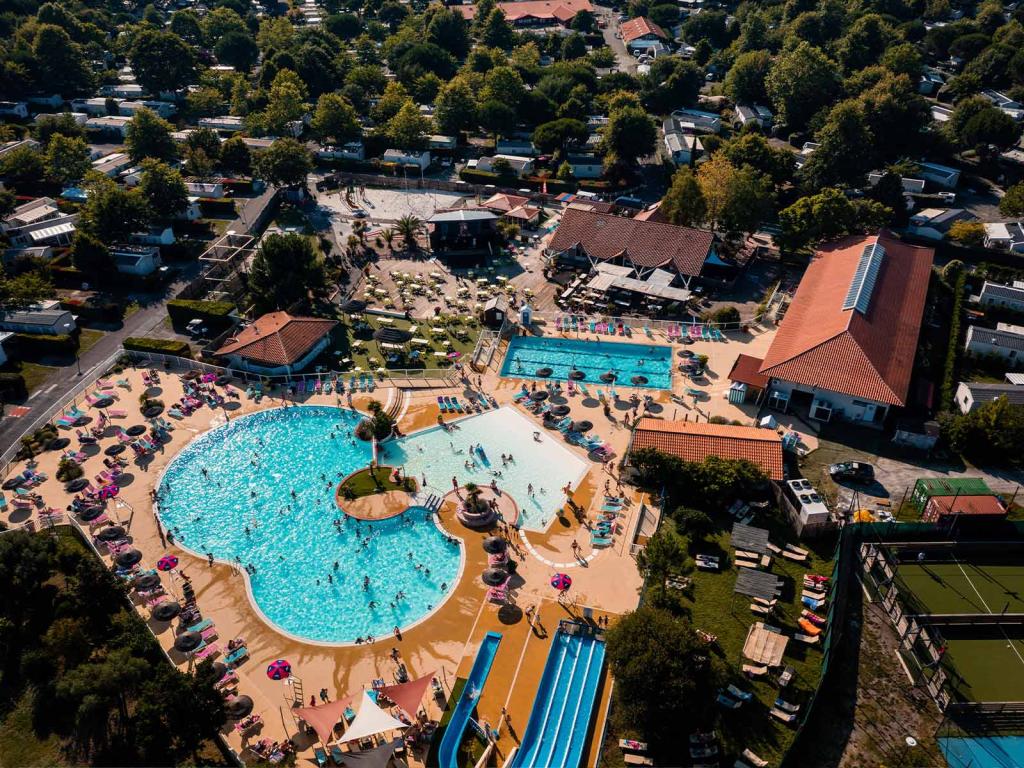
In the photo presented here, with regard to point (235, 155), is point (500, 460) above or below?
below

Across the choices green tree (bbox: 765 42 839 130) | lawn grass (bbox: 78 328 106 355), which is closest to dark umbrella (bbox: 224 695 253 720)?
lawn grass (bbox: 78 328 106 355)

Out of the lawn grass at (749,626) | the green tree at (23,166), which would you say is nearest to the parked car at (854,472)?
the lawn grass at (749,626)

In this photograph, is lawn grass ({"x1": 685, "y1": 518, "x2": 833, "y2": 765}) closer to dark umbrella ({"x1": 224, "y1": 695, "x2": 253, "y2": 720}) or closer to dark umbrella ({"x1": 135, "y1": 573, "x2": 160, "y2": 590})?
dark umbrella ({"x1": 224, "y1": 695, "x2": 253, "y2": 720})

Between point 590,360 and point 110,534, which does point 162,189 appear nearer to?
point 110,534

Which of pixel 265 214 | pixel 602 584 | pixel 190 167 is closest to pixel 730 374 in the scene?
pixel 602 584

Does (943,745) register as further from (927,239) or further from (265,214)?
(265,214)

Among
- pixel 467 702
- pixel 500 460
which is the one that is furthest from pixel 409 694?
pixel 500 460
